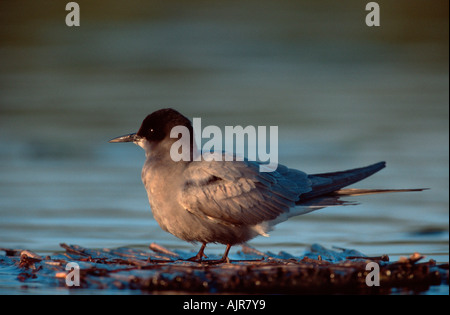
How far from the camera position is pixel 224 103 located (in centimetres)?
1498

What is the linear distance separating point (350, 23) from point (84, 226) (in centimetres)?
1154

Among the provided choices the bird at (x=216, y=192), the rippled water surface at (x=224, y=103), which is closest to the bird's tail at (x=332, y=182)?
the bird at (x=216, y=192)

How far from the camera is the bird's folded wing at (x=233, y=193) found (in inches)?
276

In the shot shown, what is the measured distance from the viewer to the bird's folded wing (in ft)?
23.0

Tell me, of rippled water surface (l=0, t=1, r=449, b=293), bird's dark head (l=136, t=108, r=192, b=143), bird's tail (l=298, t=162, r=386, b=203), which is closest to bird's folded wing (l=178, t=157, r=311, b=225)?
bird's tail (l=298, t=162, r=386, b=203)

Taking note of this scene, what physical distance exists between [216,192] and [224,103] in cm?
802

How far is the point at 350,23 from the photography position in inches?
750

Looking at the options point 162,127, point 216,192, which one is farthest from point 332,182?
point 162,127

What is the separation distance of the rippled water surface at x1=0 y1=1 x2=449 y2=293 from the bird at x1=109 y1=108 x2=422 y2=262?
1.20 meters

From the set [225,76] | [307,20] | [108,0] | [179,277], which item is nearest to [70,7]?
[108,0]

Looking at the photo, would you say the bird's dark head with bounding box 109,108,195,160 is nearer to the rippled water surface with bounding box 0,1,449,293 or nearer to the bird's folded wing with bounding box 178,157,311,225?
the bird's folded wing with bounding box 178,157,311,225

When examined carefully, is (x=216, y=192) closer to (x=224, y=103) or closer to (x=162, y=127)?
(x=162, y=127)

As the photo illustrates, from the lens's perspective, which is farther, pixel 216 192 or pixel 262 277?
pixel 216 192

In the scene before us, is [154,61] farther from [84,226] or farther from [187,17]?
[84,226]
